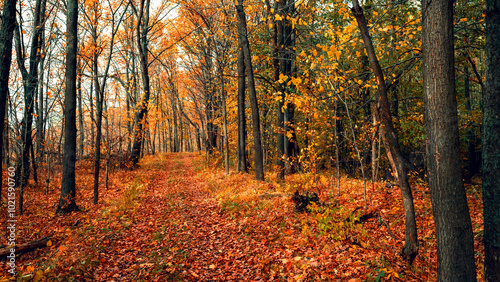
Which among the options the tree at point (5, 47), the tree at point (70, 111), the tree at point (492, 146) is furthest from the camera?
the tree at point (70, 111)

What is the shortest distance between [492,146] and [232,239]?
5.02 meters

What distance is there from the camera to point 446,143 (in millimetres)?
2723

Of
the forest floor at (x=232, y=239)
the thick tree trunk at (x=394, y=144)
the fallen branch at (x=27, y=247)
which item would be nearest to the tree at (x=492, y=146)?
the thick tree trunk at (x=394, y=144)

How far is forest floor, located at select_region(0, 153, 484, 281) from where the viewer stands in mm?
4301

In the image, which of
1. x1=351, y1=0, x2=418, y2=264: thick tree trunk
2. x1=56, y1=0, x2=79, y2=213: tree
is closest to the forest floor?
x1=351, y1=0, x2=418, y2=264: thick tree trunk

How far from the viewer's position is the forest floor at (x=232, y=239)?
14.1ft

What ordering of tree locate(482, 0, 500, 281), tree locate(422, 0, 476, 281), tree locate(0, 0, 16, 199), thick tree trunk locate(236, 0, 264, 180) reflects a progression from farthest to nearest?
thick tree trunk locate(236, 0, 264, 180), tree locate(0, 0, 16, 199), tree locate(482, 0, 500, 281), tree locate(422, 0, 476, 281)

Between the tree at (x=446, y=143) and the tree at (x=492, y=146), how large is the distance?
0.45m

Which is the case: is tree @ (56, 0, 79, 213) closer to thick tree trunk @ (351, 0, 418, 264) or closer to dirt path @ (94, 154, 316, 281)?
dirt path @ (94, 154, 316, 281)

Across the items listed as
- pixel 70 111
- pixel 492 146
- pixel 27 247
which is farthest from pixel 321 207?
pixel 70 111

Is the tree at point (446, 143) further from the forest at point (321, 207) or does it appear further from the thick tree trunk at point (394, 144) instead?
the thick tree trunk at point (394, 144)

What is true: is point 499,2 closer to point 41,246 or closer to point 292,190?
point 292,190

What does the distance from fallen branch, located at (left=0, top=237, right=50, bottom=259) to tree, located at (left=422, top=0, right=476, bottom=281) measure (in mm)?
7510

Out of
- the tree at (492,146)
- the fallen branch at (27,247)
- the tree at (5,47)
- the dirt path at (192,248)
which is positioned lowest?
the dirt path at (192,248)
